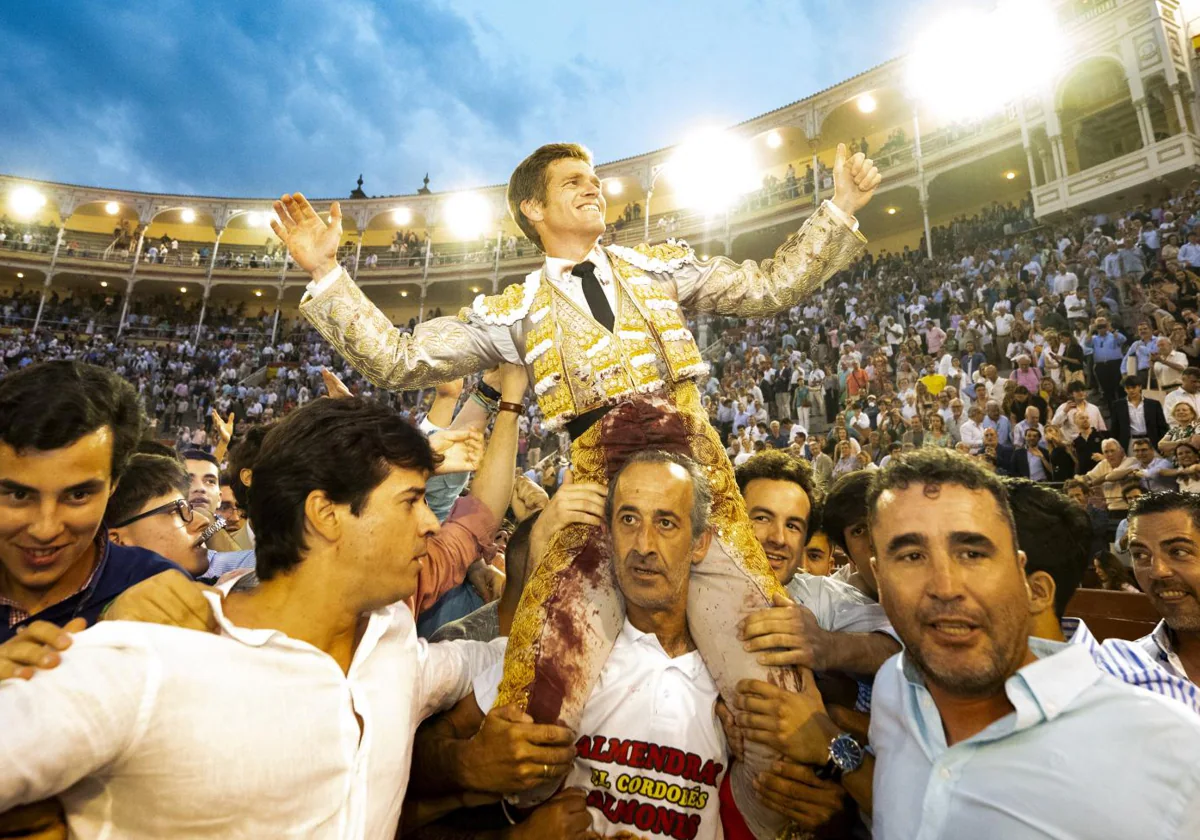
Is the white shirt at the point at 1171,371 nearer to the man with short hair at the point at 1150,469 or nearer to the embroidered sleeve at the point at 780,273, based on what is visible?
the man with short hair at the point at 1150,469

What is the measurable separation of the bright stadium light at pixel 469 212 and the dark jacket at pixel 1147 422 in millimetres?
24732

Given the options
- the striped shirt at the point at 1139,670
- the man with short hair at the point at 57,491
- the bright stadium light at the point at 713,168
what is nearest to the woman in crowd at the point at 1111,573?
the striped shirt at the point at 1139,670

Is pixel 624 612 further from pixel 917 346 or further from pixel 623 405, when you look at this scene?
pixel 917 346

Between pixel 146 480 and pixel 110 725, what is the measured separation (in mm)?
2143

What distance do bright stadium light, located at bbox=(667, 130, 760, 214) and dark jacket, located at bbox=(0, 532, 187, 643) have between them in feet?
76.0

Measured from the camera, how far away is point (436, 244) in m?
30.4

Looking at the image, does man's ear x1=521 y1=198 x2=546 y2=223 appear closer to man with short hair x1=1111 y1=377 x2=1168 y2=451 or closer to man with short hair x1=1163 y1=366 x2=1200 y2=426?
man with short hair x1=1163 y1=366 x2=1200 y2=426

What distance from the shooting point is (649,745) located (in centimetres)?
203

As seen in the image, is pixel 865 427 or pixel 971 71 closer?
pixel 865 427

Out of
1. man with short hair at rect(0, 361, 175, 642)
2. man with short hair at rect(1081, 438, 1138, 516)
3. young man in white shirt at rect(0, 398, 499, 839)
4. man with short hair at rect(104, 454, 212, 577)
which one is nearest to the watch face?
young man in white shirt at rect(0, 398, 499, 839)

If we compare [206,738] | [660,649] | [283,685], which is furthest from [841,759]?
[206,738]

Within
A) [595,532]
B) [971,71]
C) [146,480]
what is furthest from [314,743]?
[971,71]

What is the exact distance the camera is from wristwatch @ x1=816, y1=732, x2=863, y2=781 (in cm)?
177

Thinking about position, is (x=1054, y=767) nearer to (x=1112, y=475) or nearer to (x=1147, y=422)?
(x=1112, y=475)
